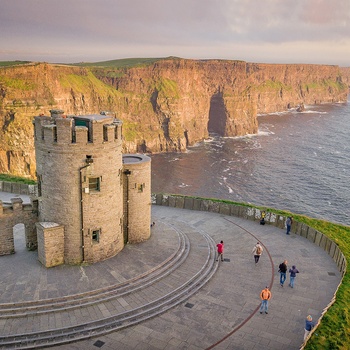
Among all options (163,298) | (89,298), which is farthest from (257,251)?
(89,298)

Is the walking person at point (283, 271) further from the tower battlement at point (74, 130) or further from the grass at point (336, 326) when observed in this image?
the tower battlement at point (74, 130)

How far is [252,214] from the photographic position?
37375 mm

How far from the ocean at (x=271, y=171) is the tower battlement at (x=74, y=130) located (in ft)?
180

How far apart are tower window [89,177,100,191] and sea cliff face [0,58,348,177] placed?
65645 millimetres

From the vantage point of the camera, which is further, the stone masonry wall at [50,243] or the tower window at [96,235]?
the tower window at [96,235]

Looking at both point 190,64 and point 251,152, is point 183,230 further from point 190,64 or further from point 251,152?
point 190,64

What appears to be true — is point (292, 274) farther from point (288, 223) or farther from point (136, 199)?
point (136, 199)

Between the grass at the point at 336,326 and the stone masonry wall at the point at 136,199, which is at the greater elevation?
the stone masonry wall at the point at 136,199

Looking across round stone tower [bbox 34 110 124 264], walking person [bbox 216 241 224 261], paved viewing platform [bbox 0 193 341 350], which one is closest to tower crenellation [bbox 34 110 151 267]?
round stone tower [bbox 34 110 124 264]

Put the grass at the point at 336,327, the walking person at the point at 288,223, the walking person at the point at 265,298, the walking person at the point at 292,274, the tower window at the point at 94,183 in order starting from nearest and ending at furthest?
the grass at the point at 336,327, the walking person at the point at 265,298, the walking person at the point at 292,274, the tower window at the point at 94,183, the walking person at the point at 288,223

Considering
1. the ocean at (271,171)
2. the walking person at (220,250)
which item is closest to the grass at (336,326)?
the walking person at (220,250)

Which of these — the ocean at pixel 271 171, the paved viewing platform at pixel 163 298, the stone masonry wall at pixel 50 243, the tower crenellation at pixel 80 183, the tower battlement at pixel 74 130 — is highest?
the tower battlement at pixel 74 130

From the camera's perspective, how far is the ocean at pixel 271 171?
77688 millimetres

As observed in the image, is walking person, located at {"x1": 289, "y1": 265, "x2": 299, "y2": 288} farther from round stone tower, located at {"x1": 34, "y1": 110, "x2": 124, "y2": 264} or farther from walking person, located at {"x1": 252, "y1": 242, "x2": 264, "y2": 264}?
round stone tower, located at {"x1": 34, "y1": 110, "x2": 124, "y2": 264}
